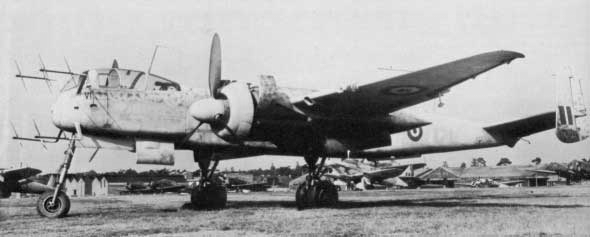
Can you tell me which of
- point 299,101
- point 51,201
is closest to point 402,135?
point 299,101

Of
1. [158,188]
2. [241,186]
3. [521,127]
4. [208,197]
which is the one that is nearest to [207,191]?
[208,197]

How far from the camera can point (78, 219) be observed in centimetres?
920

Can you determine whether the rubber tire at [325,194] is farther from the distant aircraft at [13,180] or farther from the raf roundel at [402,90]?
the distant aircraft at [13,180]

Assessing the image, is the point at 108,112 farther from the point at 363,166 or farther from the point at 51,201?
the point at 363,166

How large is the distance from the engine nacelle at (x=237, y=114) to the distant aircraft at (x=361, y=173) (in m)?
27.7

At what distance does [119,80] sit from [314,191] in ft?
16.1

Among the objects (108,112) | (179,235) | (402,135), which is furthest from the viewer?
(402,135)

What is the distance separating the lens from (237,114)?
10227mm

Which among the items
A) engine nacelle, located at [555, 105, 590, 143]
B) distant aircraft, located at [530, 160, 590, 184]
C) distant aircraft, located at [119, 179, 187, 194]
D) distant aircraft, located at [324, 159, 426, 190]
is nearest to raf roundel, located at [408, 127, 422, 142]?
engine nacelle, located at [555, 105, 590, 143]

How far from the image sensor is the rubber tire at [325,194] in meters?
11.8

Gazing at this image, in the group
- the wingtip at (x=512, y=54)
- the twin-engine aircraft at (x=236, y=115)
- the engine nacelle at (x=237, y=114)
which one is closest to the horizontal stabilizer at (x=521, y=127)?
the twin-engine aircraft at (x=236, y=115)

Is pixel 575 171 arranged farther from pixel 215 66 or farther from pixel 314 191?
pixel 215 66

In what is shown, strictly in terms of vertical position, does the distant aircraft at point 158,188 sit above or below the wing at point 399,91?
below

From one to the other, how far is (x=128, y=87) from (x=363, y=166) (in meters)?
35.4
